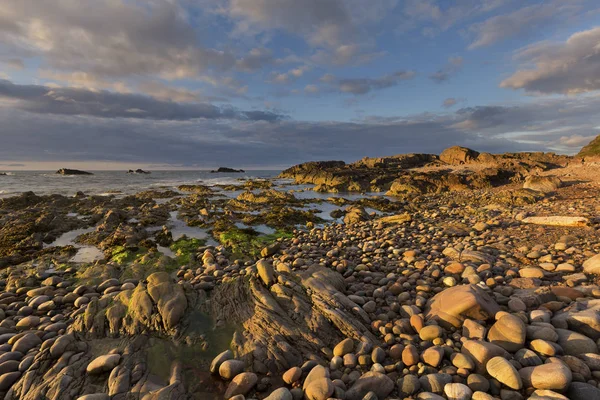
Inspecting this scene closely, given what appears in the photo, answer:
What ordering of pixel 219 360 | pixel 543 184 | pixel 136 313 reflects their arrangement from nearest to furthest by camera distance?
pixel 219 360
pixel 136 313
pixel 543 184

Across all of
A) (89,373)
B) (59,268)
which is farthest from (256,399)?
(59,268)

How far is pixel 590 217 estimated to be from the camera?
9.17 m

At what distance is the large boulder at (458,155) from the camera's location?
179ft

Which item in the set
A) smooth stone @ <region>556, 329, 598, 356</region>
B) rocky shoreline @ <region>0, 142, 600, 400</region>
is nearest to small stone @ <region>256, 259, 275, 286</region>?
rocky shoreline @ <region>0, 142, 600, 400</region>

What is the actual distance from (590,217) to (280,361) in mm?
11568

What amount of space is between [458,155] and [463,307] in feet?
202

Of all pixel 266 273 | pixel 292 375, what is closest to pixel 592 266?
pixel 292 375

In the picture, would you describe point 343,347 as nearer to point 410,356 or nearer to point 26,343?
point 410,356

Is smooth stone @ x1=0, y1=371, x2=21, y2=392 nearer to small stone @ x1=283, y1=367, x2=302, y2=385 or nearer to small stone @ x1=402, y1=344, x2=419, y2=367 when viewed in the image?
small stone @ x1=283, y1=367, x2=302, y2=385

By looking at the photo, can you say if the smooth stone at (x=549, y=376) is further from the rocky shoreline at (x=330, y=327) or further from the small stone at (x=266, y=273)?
the small stone at (x=266, y=273)

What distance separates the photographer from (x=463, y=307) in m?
4.37

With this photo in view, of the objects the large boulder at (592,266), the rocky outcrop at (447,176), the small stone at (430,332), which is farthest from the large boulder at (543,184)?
the small stone at (430,332)

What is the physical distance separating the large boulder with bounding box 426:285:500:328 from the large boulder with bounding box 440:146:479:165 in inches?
2307

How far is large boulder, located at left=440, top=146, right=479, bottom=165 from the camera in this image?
54.6 meters
